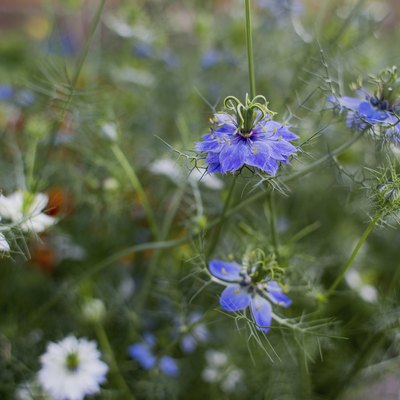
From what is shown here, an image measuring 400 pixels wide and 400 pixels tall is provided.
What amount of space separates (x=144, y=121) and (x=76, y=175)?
1.25 feet

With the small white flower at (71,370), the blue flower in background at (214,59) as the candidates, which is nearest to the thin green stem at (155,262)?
the small white flower at (71,370)

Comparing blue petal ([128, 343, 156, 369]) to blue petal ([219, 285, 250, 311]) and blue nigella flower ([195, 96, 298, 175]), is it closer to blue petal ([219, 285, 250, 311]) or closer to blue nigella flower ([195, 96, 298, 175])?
blue petal ([219, 285, 250, 311])

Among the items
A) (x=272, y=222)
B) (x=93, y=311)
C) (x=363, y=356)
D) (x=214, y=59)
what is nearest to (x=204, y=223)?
(x=272, y=222)

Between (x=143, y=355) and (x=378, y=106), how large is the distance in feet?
1.85

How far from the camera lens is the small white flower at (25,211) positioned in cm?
75

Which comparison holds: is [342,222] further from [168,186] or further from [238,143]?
[238,143]

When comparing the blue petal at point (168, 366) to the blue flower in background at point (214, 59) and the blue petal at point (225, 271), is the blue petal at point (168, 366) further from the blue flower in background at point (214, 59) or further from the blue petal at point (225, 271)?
the blue flower in background at point (214, 59)

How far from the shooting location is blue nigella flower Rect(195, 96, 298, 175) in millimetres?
585

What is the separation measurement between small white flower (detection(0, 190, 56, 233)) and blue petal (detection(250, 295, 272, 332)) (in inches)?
12.2

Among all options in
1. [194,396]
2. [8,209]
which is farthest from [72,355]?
[194,396]

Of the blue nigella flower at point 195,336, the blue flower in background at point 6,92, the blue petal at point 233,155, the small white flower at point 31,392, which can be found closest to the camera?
the blue petal at point 233,155

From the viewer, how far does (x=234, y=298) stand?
663 millimetres

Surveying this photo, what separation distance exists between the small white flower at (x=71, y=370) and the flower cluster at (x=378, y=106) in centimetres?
51

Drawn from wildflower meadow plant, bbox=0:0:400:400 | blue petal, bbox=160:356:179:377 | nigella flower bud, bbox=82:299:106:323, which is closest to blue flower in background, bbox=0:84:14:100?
wildflower meadow plant, bbox=0:0:400:400
